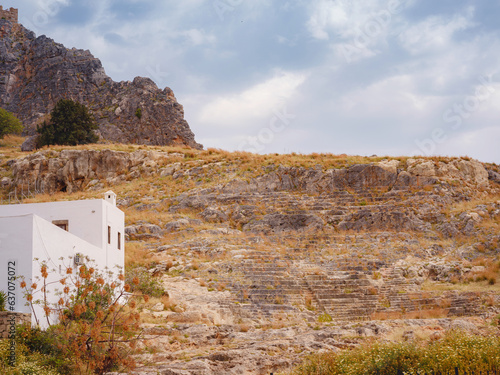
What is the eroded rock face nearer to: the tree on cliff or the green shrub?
the tree on cliff

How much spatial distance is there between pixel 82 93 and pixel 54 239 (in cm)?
5642

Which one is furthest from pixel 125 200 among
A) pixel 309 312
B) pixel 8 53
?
pixel 8 53

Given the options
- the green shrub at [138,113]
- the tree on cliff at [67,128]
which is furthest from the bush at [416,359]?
the green shrub at [138,113]

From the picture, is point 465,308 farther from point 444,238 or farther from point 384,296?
point 444,238

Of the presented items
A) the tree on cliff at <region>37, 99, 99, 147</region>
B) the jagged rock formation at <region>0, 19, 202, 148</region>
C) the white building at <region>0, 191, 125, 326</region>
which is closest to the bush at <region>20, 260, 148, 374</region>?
the white building at <region>0, 191, 125, 326</region>

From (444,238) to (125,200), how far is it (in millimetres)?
23322

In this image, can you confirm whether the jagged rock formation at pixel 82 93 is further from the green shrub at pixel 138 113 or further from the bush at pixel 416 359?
the bush at pixel 416 359

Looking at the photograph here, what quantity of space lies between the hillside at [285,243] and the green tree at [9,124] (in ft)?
41.8

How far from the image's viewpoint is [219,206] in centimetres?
3656

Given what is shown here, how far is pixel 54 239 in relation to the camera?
663 inches

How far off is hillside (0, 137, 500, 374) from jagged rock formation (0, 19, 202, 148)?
1526cm

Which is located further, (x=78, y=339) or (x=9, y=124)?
A: (x=9, y=124)

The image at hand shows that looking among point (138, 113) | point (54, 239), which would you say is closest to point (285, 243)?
point (54, 239)

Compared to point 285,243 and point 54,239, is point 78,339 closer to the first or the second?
point 54,239
